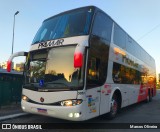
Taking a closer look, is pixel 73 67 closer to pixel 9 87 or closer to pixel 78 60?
pixel 78 60

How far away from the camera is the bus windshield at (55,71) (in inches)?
290

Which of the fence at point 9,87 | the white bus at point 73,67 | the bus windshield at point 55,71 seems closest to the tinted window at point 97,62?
the white bus at point 73,67

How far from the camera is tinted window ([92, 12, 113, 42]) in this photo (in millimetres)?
8383

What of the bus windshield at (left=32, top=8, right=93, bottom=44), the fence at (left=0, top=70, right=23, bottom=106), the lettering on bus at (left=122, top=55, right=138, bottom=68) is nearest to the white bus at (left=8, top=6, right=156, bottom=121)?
the bus windshield at (left=32, top=8, right=93, bottom=44)

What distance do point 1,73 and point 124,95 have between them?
6.59 metres

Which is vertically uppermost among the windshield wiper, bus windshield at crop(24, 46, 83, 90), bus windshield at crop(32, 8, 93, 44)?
bus windshield at crop(32, 8, 93, 44)

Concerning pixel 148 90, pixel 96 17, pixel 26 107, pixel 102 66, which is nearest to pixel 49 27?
pixel 96 17

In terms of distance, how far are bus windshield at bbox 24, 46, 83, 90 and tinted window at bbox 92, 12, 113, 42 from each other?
1298mm

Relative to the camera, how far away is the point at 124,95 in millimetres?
11242

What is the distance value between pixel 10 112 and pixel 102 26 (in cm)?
555

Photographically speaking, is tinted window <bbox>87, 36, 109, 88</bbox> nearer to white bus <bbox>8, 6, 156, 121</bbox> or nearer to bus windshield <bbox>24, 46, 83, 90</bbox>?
white bus <bbox>8, 6, 156, 121</bbox>

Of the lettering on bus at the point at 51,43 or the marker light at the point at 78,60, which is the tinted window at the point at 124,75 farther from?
the marker light at the point at 78,60

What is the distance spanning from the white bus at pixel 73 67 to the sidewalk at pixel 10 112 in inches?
58.5

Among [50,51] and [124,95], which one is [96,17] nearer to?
[50,51]
